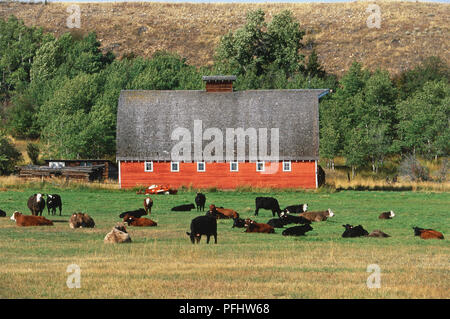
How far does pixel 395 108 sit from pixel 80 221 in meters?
58.3

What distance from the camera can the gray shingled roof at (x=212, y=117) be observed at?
208 ft

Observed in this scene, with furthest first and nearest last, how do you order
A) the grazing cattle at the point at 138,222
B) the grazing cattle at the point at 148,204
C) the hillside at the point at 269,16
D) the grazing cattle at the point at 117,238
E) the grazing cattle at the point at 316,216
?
the hillside at the point at 269,16 → the grazing cattle at the point at 148,204 → the grazing cattle at the point at 316,216 → the grazing cattle at the point at 138,222 → the grazing cattle at the point at 117,238

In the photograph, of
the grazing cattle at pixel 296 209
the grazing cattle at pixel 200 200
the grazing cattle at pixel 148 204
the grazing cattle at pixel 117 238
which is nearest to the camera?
the grazing cattle at pixel 117 238

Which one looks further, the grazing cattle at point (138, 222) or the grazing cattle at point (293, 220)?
the grazing cattle at point (293, 220)

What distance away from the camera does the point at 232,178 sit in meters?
61.9

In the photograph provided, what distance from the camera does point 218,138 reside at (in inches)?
2506

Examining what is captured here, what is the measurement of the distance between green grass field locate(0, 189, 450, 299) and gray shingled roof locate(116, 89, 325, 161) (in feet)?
90.0

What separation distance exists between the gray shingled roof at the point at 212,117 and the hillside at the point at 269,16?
193 feet

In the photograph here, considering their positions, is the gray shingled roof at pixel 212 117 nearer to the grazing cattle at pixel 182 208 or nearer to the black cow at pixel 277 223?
the grazing cattle at pixel 182 208

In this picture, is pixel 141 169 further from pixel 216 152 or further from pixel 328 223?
pixel 328 223

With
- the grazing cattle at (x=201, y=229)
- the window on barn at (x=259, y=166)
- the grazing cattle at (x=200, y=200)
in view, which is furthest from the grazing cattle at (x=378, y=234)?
the window on barn at (x=259, y=166)

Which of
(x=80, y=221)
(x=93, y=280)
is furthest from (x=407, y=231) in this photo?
(x=93, y=280)

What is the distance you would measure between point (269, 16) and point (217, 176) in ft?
342

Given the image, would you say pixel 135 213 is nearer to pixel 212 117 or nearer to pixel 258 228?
pixel 258 228
